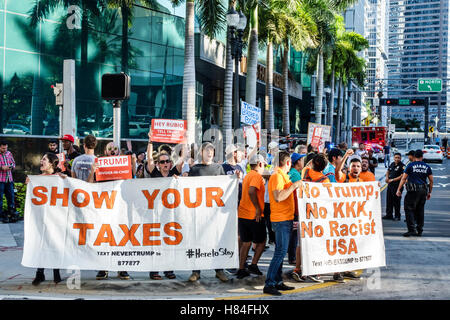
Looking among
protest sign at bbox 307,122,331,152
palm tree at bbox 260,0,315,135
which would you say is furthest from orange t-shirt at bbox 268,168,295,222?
palm tree at bbox 260,0,315,135

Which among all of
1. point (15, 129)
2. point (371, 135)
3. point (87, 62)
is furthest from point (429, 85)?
point (15, 129)

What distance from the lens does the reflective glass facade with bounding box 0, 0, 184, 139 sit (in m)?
21.1

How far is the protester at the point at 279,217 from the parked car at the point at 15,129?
16.4 m

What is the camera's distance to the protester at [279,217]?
7.03 meters

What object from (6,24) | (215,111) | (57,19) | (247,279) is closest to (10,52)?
(6,24)

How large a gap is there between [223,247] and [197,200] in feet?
2.35

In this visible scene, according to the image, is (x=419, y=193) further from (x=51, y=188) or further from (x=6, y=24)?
(x=6, y=24)

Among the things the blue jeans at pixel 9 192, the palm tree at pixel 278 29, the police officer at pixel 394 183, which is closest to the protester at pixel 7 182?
the blue jeans at pixel 9 192

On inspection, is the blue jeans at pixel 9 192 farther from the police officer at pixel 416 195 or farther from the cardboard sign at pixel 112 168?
the police officer at pixel 416 195

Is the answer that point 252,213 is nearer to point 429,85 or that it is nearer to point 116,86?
point 116,86

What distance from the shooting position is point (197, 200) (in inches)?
294

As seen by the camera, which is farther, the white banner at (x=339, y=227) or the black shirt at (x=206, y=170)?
the black shirt at (x=206, y=170)

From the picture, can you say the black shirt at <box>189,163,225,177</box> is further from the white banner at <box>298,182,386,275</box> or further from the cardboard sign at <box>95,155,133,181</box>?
the white banner at <box>298,182,386,275</box>

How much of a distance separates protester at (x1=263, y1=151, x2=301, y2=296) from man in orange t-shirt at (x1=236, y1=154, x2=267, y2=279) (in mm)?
590
